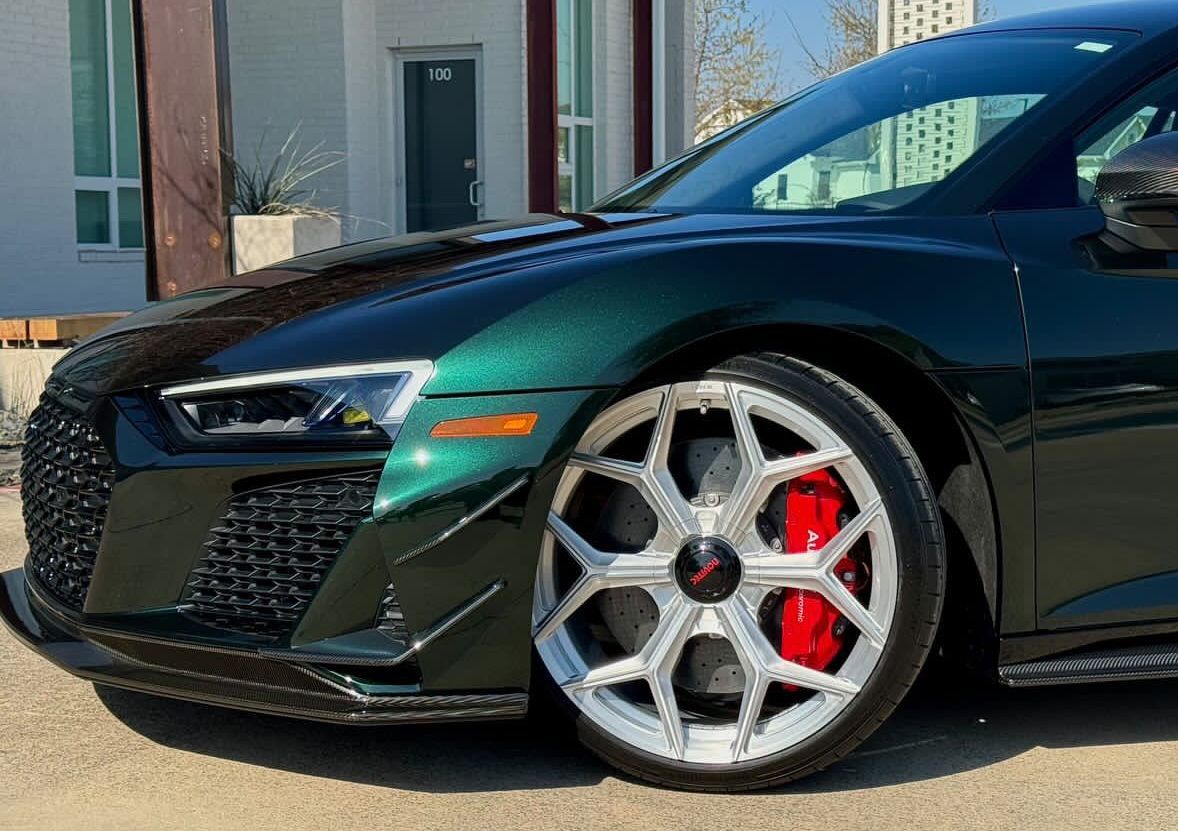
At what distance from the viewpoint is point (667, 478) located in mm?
2885

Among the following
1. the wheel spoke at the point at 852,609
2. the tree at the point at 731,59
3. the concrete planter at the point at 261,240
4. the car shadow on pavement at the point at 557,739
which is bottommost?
the car shadow on pavement at the point at 557,739

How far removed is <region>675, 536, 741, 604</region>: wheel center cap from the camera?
2865mm

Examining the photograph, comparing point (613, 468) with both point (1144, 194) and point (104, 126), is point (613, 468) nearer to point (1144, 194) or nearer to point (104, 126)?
point (1144, 194)

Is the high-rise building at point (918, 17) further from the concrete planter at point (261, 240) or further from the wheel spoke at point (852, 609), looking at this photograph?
the wheel spoke at point (852, 609)

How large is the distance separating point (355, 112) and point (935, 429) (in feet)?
34.4

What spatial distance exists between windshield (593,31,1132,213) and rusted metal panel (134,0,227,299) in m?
3.91

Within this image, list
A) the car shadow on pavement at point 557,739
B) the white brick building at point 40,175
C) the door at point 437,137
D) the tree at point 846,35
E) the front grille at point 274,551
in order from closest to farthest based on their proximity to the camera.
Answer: the front grille at point 274,551 → the car shadow on pavement at point 557,739 → the white brick building at point 40,175 → the door at point 437,137 → the tree at point 846,35

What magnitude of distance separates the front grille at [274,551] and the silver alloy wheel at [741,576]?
395 mm

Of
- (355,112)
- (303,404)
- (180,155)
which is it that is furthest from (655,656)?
(355,112)

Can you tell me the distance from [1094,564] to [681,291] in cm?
97

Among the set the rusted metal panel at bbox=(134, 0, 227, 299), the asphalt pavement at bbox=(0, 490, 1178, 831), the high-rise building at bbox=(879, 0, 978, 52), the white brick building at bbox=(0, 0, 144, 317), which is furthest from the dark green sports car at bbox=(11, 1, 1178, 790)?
the high-rise building at bbox=(879, 0, 978, 52)

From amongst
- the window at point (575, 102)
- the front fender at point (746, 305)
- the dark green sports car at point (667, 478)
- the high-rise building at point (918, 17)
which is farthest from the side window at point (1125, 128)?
the window at point (575, 102)

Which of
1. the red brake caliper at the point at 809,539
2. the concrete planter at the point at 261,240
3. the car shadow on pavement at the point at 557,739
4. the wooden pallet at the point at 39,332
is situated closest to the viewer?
the red brake caliper at the point at 809,539

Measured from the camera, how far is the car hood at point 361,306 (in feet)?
9.12
